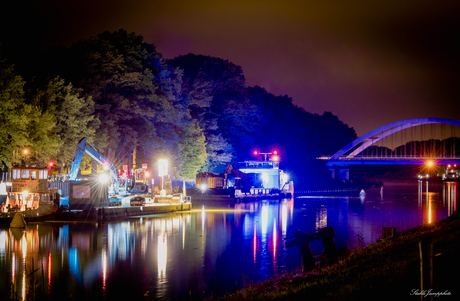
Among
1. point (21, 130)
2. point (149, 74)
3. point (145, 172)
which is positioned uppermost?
point (149, 74)

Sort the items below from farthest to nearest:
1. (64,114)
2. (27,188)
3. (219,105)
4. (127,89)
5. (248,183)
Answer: (219,105), (248,183), (127,89), (64,114), (27,188)

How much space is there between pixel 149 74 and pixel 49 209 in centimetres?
2156

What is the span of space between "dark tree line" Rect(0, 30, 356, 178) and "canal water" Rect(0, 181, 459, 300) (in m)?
9.57

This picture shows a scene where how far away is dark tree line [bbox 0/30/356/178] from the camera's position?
3728 centimetres

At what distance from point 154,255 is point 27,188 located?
621 inches

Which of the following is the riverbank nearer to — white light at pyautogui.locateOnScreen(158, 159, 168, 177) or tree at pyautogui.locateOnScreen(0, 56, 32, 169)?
tree at pyautogui.locateOnScreen(0, 56, 32, 169)

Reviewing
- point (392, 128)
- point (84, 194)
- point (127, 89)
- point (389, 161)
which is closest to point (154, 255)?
point (84, 194)

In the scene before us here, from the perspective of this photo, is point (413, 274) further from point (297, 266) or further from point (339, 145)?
point (339, 145)

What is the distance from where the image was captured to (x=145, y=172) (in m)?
48.2

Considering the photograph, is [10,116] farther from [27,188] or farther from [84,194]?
[84,194]

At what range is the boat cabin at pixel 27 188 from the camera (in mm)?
32844

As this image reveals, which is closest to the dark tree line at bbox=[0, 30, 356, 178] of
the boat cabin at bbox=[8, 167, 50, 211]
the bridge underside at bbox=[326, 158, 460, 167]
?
the boat cabin at bbox=[8, 167, 50, 211]

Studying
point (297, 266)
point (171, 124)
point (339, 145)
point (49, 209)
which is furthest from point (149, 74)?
point (339, 145)

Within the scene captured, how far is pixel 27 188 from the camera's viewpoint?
108ft
